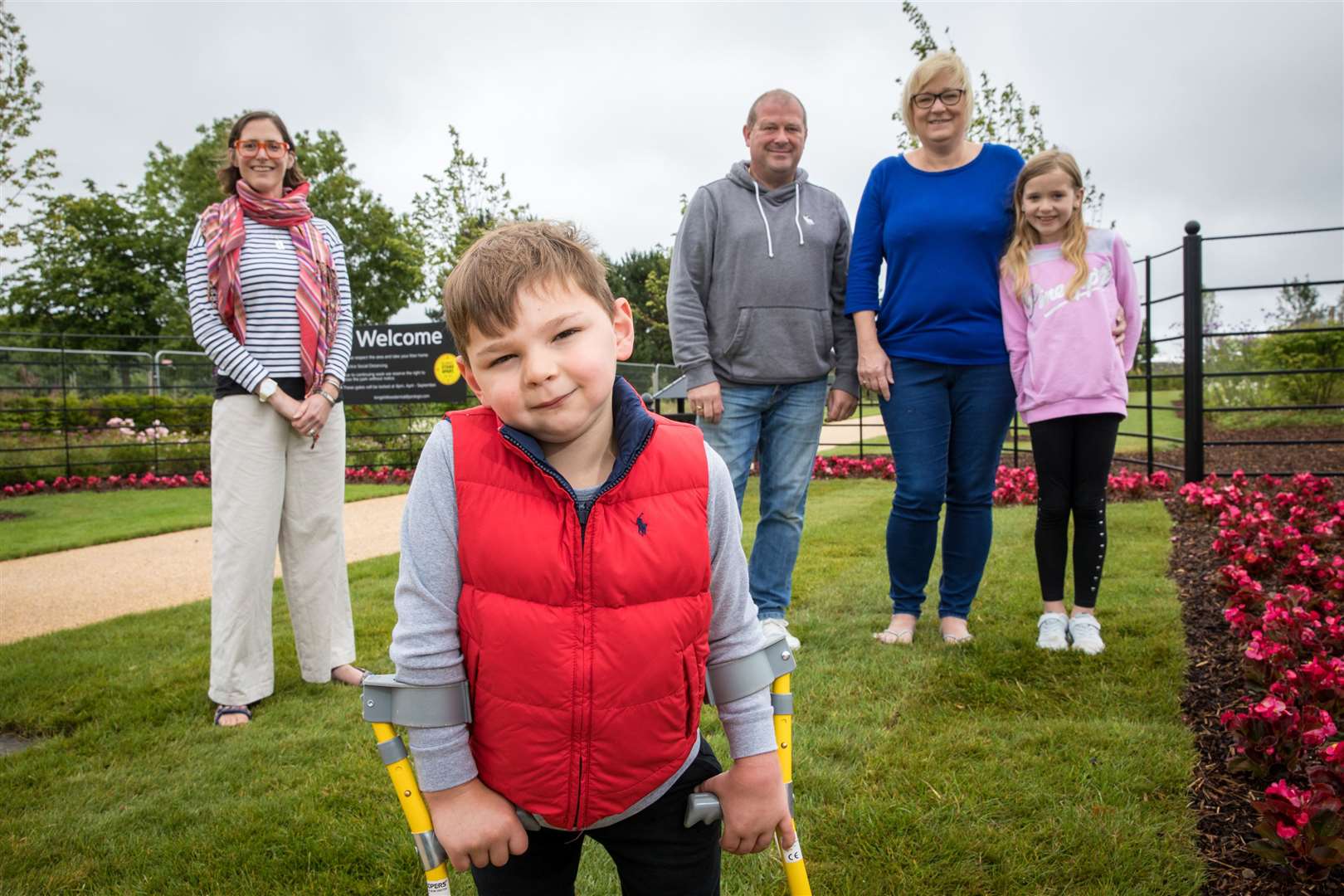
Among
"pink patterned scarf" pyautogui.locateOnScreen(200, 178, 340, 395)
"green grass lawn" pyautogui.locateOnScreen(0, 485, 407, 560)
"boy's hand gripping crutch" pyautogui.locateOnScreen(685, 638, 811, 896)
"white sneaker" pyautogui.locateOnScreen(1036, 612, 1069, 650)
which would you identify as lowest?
"green grass lawn" pyautogui.locateOnScreen(0, 485, 407, 560)

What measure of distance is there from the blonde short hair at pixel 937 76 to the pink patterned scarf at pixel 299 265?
2.37 metres

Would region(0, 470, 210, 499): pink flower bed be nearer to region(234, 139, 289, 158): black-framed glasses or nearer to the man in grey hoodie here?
region(234, 139, 289, 158): black-framed glasses

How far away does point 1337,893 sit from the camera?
1.89 meters

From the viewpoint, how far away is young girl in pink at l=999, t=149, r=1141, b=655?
131 inches

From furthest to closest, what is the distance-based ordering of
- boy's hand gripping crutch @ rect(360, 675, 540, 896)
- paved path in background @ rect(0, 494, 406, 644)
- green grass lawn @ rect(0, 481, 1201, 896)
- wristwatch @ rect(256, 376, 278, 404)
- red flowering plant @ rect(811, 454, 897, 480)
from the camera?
1. red flowering plant @ rect(811, 454, 897, 480)
2. paved path in background @ rect(0, 494, 406, 644)
3. wristwatch @ rect(256, 376, 278, 404)
4. green grass lawn @ rect(0, 481, 1201, 896)
5. boy's hand gripping crutch @ rect(360, 675, 540, 896)

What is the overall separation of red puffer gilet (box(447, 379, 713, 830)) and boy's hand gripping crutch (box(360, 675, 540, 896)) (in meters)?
0.06

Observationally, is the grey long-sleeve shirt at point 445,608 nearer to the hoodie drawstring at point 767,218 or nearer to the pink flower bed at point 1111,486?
the hoodie drawstring at point 767,218

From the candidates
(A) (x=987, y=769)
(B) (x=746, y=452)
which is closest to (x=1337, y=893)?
(A) (x=987, y=769)

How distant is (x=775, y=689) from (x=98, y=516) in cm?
1002

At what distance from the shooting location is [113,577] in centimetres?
618

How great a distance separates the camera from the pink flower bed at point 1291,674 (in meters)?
1.92

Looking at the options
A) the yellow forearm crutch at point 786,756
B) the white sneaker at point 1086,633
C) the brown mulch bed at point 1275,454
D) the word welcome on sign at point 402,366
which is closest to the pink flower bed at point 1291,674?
the white sneaker at point 1086,633

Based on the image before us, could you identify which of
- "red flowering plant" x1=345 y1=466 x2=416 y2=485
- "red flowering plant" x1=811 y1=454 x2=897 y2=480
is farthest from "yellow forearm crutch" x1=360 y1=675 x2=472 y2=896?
"red flowering plant" x1=345 y1=466 x2=416 y2=485

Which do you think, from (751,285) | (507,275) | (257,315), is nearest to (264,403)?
(257,315)
